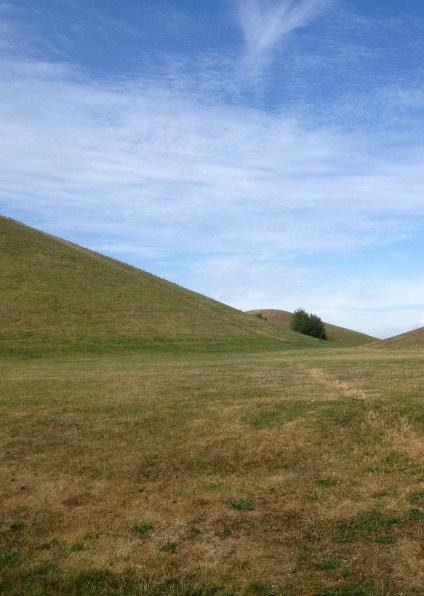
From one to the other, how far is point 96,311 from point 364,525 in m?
68.4

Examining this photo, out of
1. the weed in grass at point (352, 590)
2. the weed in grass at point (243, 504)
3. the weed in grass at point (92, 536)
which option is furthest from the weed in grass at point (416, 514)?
the weed in grass at point (92, 536)

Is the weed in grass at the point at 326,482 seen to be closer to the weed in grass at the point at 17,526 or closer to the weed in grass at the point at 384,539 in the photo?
the weed in grass at the point at 384,539

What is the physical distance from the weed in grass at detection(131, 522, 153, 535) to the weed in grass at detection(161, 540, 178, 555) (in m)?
0.97

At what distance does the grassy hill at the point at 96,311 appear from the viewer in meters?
66.9

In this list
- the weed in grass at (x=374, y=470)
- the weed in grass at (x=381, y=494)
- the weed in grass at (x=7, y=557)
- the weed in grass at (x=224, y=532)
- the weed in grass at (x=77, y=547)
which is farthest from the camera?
the weed in grass at (x=374, y=470)

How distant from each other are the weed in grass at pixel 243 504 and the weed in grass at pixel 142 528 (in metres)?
2.45

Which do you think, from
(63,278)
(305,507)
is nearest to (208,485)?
(305,507)

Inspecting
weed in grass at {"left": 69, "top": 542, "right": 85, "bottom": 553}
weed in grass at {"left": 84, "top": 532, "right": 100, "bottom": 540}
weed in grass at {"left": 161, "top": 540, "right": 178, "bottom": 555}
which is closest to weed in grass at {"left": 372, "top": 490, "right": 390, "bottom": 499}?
weed in grass at {"left": 161, "top": 540, "right": 178, "bottom": 555}

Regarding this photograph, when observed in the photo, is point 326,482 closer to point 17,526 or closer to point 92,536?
point 92,536

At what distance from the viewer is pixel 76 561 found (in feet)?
38.9

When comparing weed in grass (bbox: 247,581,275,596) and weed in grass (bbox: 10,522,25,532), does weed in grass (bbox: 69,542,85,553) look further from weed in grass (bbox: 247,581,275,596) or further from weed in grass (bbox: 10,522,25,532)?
weed in grass (bbox: 247,581,275,596)

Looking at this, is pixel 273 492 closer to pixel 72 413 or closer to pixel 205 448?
pixel 205 448

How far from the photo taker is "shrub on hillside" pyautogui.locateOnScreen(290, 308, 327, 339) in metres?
136

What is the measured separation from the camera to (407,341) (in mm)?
73500
